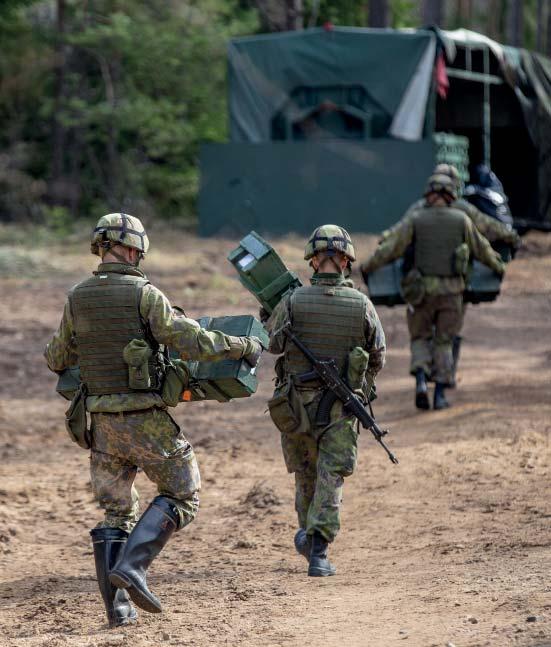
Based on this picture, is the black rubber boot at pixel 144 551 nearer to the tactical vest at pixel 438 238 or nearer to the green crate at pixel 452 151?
the tactical vest at pixel 438 238

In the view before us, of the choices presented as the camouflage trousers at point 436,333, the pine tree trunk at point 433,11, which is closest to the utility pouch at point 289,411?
the camouflage trousers at point 436,333

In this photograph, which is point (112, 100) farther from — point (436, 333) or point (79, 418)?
point (79, 418)

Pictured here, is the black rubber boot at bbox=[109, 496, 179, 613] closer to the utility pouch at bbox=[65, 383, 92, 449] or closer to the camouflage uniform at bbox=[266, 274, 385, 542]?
the utility pouch at bbox=[65, 383, 92, 449]

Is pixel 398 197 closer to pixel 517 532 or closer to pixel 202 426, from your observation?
pixel 202 426

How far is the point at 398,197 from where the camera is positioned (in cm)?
2105

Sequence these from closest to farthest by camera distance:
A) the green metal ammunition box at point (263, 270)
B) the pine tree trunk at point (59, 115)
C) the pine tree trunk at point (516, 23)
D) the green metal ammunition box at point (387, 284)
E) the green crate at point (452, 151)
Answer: the green metal ammunition box at point (263, 270)
the green metal ammunition box at point (387, 284)
the green crate at point (452, 151)
the pine tree trunk at point (59, 115)
the pine tree trunk at point (516, 23)

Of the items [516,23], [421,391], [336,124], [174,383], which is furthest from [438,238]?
[516,23]

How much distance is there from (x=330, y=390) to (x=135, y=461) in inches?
46.9

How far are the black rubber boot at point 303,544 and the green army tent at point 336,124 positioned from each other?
47.8 feet

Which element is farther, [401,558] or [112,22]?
[112,22]

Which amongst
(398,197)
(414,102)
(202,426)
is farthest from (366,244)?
(202,426)

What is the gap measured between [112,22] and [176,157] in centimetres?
323

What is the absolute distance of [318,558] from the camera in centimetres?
638

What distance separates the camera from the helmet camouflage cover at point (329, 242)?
631cm
